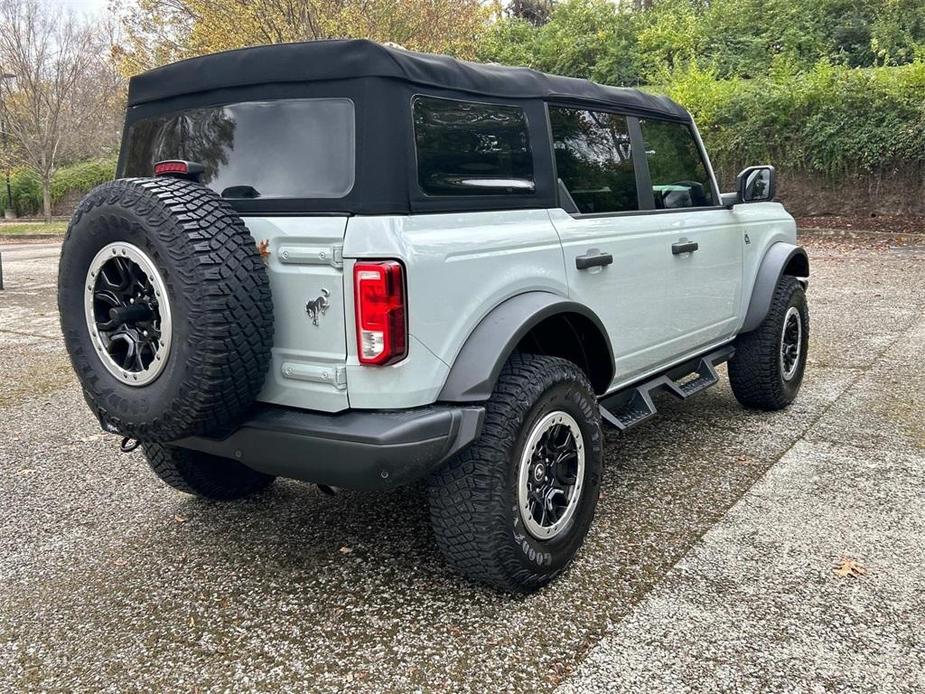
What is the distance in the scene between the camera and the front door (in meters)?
3.27

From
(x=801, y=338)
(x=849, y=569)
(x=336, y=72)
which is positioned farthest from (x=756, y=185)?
(x=336, y=72)

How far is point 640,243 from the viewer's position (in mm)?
3600

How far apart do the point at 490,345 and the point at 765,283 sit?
2.74 m

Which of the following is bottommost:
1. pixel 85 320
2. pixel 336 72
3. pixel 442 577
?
pixel 442 577

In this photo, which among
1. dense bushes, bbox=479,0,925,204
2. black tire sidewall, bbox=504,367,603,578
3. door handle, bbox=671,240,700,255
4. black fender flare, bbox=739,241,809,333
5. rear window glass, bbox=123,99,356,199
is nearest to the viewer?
rear window glass, bbox=123,99,356,199

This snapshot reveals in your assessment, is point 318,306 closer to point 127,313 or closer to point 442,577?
point 127,313

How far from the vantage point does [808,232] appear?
14945mm

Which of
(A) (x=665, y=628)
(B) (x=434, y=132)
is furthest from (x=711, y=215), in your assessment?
(A) (x=665, y=628)

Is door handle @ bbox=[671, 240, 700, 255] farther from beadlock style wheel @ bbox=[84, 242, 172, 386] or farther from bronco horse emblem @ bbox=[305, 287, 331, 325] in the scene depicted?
beadlock style wheel @ bbox=[84, 242, 172, 386]

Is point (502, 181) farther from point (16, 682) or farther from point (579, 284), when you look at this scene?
point (16, 682)

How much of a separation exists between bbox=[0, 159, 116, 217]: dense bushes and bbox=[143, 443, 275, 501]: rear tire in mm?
30293

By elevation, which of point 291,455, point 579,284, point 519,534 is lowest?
point 519,534

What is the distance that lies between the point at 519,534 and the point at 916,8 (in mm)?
22140

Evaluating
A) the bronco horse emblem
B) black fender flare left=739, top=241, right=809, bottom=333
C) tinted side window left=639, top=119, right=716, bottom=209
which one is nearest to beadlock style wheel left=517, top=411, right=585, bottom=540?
the bronco horse emblem
